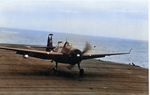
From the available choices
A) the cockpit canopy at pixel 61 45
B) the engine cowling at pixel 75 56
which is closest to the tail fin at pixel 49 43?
the cockpit canopy at pixel 61 45

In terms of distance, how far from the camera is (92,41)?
29.8ft

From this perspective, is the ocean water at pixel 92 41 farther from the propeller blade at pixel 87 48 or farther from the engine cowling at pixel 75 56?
the engine cowling at pixel 75 56

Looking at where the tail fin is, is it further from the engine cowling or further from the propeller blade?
the propeller blade

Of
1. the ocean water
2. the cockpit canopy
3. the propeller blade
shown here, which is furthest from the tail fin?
the propeller blade

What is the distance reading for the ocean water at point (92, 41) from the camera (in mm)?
8680

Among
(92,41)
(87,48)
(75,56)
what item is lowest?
(75,56)

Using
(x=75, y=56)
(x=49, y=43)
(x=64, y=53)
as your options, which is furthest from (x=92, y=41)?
(x=49, y=43)

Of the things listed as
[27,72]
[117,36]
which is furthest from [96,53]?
[27,72]

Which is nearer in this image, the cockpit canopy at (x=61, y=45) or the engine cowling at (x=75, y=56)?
the engine cowling at (x=75, y=56)

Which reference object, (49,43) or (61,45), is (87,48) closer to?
(61,45)

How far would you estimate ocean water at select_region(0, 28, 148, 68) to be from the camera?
868cm

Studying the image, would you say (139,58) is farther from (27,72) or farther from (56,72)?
(27,72)

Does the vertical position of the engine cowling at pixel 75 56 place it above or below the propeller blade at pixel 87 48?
below

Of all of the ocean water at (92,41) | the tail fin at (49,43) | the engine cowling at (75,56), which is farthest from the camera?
the tail fin at (49,43)
